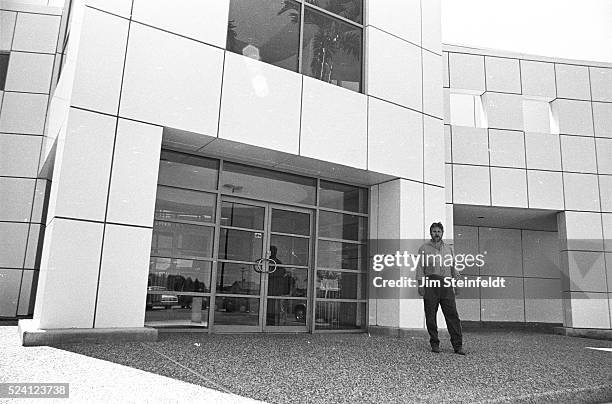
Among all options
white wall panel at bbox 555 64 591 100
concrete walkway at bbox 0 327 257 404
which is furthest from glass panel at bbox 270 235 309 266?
white wall panel at bbox 555 64 591 100

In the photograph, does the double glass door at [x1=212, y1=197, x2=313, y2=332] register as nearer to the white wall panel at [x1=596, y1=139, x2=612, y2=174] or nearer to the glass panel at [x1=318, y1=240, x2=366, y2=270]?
the glass panel at [x1=318, y1=240, x2=366, y2=270]

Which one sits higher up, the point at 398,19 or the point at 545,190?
the point at 398,19

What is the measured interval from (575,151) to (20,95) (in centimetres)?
1541

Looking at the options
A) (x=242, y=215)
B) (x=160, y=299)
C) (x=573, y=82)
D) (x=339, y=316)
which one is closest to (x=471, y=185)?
(x=573, y=82)

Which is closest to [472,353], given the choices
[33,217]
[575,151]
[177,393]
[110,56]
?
[177,393]

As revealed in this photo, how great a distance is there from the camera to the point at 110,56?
7.22 m

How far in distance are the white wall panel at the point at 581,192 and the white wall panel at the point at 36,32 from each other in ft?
48.2

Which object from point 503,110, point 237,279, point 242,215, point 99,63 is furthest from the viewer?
point 503,110

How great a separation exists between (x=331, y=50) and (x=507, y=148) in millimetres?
6679

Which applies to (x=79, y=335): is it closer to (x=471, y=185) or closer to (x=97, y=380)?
(x=97, y=380)

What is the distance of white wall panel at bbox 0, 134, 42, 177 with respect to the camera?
1120 centimetres

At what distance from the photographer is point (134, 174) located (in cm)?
725

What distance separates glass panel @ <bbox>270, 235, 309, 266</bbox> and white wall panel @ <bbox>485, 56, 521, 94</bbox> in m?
8.24

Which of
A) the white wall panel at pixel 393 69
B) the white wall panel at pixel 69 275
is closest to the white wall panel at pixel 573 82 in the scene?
the white wall panel at pixel 393 69
